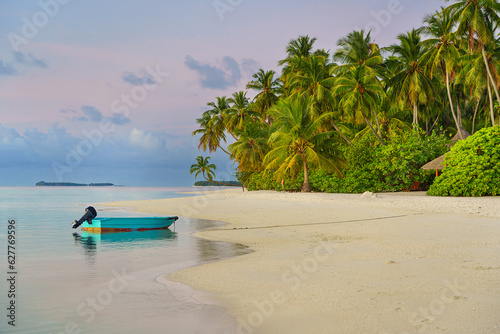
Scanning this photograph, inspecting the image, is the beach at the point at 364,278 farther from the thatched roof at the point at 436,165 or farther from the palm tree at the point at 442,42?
the palm tree at the point at 442,42

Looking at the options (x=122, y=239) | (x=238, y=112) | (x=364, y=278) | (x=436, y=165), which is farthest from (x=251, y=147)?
(x=364, y=278)

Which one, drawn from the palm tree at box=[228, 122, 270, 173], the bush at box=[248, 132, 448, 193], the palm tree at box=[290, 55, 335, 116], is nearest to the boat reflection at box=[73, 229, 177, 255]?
the bush at box=[248, 132, 448, 193]

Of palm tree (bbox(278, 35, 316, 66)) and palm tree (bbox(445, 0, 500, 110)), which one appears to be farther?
palm tree (bbox(278, 35, 316, 66))

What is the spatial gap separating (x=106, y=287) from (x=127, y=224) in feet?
31.6

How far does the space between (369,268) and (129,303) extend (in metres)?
3.89

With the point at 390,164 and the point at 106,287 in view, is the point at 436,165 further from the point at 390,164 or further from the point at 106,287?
the point at 106,287

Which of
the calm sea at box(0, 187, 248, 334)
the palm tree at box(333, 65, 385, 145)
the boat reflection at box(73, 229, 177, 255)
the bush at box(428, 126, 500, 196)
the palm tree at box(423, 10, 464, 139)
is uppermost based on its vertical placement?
the palm tree at box(423, 10, 464, 139)

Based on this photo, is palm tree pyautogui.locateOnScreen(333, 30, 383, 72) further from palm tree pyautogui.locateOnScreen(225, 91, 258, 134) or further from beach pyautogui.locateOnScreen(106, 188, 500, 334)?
beach pyautogui.locateOnScreen(106, 188, 500, 334)

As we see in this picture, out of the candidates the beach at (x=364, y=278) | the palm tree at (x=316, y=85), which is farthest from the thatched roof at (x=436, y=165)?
the beach at (x=364, y=278)

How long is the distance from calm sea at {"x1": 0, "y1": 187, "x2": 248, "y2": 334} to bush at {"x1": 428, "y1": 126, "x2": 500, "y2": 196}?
15.4m

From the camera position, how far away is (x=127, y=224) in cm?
1628

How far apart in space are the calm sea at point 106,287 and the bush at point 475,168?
15414mm

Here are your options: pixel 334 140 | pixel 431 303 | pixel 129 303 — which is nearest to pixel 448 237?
pixel 431 303

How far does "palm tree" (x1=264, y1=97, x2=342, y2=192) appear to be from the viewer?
27828mm
